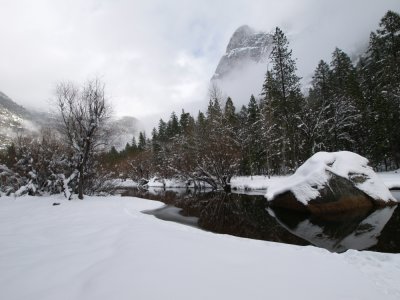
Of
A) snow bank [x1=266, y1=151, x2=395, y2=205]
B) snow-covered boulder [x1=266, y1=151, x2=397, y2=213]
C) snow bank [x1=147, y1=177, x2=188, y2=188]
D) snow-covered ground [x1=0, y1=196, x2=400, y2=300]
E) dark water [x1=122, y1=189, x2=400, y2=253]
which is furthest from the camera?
snow bank [x1=147, y1=177, x2=188, y2=188]

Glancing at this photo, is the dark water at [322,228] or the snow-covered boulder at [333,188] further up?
the snow-covered boulder at [333,188]

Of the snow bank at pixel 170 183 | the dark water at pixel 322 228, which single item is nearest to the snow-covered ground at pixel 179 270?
the dark water at pixel 322 228

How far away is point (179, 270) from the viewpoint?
454cm

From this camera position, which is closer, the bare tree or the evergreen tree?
the bare tree

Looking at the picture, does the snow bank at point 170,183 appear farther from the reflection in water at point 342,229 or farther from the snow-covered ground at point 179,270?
the snow-covered ground at point 179,270

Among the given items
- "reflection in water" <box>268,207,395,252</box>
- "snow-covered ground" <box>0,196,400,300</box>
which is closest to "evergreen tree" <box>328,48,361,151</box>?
"reflection in water" <box>268,207,395,252</box>

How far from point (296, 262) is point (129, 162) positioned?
57.0 m

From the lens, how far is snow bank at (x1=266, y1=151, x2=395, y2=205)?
14195 mm

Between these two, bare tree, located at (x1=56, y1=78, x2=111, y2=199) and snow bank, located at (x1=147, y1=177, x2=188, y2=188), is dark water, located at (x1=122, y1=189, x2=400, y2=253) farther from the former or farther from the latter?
snow bank, located at (x1=147, y1=177, x2=188, y2=188)

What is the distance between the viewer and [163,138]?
68.9 metres

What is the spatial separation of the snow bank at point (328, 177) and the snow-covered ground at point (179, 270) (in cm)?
844

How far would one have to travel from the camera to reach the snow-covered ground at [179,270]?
12.4ft

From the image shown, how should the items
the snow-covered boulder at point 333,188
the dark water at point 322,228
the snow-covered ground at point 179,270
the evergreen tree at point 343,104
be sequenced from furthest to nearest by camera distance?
the evergreen tree at point 343,104 → the snow-covered boulder at point 333,188 → the dark water at point 322,228 → the snow-covered ground at point 179,270

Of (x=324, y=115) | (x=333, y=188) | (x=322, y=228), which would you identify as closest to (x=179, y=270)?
(x=322, y=228)
